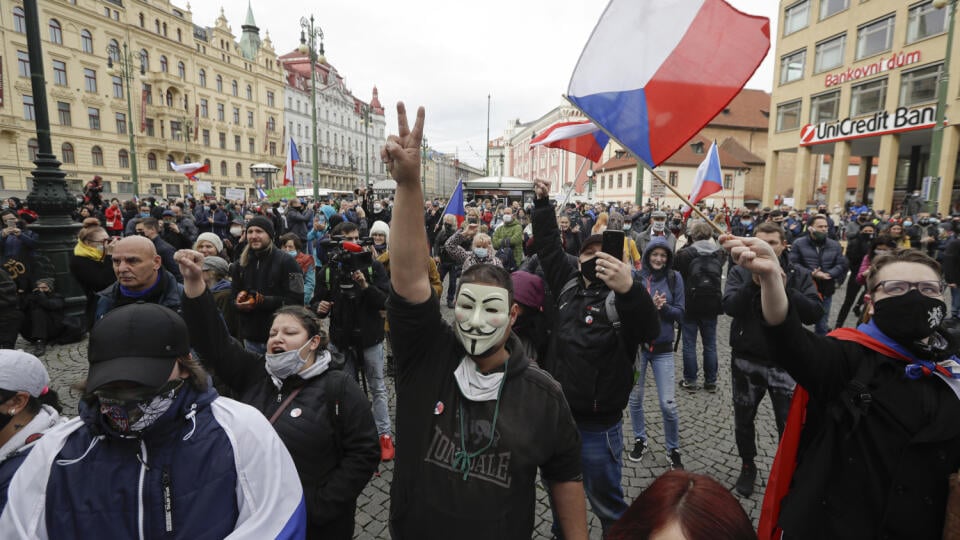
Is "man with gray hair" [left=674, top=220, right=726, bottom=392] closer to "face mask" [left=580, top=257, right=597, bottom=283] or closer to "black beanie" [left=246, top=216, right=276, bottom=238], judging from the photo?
"face mask" [left=580, top=257, right=597, bottom=283]

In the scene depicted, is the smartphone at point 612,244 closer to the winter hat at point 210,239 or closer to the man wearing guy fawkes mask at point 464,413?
the man wearing guy fawkes mask at point 464,413

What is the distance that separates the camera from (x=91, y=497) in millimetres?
1446

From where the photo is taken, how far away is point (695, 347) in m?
5.46

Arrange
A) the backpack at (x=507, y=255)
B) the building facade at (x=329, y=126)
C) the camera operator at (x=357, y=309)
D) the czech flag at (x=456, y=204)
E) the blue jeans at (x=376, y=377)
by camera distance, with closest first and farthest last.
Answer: the camera operator at (x=357, y=309)
the blue jeans at (x=376, y=377)
the backpack at (x=507, y=255)
the czech flag at (x=456, y=204)
the building facade at (x=329, y=126)

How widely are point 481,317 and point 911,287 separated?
170 centimetres

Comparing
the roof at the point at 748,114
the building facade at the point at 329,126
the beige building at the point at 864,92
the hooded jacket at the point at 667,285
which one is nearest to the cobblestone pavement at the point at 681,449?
the hooded jacket at the point at 667,285

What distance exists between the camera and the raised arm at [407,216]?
1.52 m

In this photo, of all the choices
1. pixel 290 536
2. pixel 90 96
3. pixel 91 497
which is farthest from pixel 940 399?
pixel 90 96

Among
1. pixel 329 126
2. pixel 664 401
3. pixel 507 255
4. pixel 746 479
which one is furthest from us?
pixel 329 126

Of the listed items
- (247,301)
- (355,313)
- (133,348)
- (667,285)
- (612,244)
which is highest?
(612,244)

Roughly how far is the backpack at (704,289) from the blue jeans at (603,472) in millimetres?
2832

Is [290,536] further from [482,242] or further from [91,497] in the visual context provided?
[482,242]

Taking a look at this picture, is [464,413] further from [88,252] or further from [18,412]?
[88,252]

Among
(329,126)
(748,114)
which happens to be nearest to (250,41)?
(329,126)
